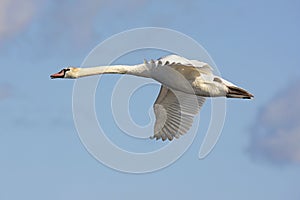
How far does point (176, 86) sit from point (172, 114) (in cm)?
510

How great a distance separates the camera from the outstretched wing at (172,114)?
150 ft

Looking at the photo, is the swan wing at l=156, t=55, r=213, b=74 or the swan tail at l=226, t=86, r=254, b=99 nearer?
the swan wing at l=156, t=55, r=213, b=74

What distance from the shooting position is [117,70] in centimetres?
4228

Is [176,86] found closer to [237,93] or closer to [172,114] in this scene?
[237,93]

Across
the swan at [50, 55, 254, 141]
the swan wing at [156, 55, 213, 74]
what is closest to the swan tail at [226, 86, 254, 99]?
the swan at [50, 55, 254, 141]

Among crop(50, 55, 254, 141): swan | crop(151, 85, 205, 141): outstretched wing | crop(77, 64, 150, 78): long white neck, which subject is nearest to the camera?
crop(50, 55, 254, 141): swan

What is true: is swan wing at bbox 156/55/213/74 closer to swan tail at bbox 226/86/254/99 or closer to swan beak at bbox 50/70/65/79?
swan tail at bbox 226/86/254/99

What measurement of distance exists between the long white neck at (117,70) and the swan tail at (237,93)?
314 centimetres

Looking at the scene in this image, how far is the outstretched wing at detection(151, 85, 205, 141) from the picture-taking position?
1801 inches

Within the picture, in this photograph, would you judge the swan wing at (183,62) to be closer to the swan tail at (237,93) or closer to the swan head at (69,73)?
the swan tail at (237,93)

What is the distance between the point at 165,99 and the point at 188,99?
43.1 inches

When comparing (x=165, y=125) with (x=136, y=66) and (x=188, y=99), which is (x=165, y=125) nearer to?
(x=188, y=99)

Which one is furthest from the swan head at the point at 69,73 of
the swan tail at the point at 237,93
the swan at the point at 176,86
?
the swan tail at the point at 237,93

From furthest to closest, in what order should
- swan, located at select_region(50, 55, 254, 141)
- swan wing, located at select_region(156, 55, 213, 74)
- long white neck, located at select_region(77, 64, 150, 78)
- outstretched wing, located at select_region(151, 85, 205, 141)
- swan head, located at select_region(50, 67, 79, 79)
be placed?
1. outstretched wing, located at select_region(151, 85, 205, 141)
2. swan head, located at select_region(50, 67, 79, 79)
3. long white neck, located at select_region(77, 64, 150, 78)
4. swan, located at select_region(50, 55, 254, 141)
5. swan wing, located at select_region(156, 55, 213, 74)
